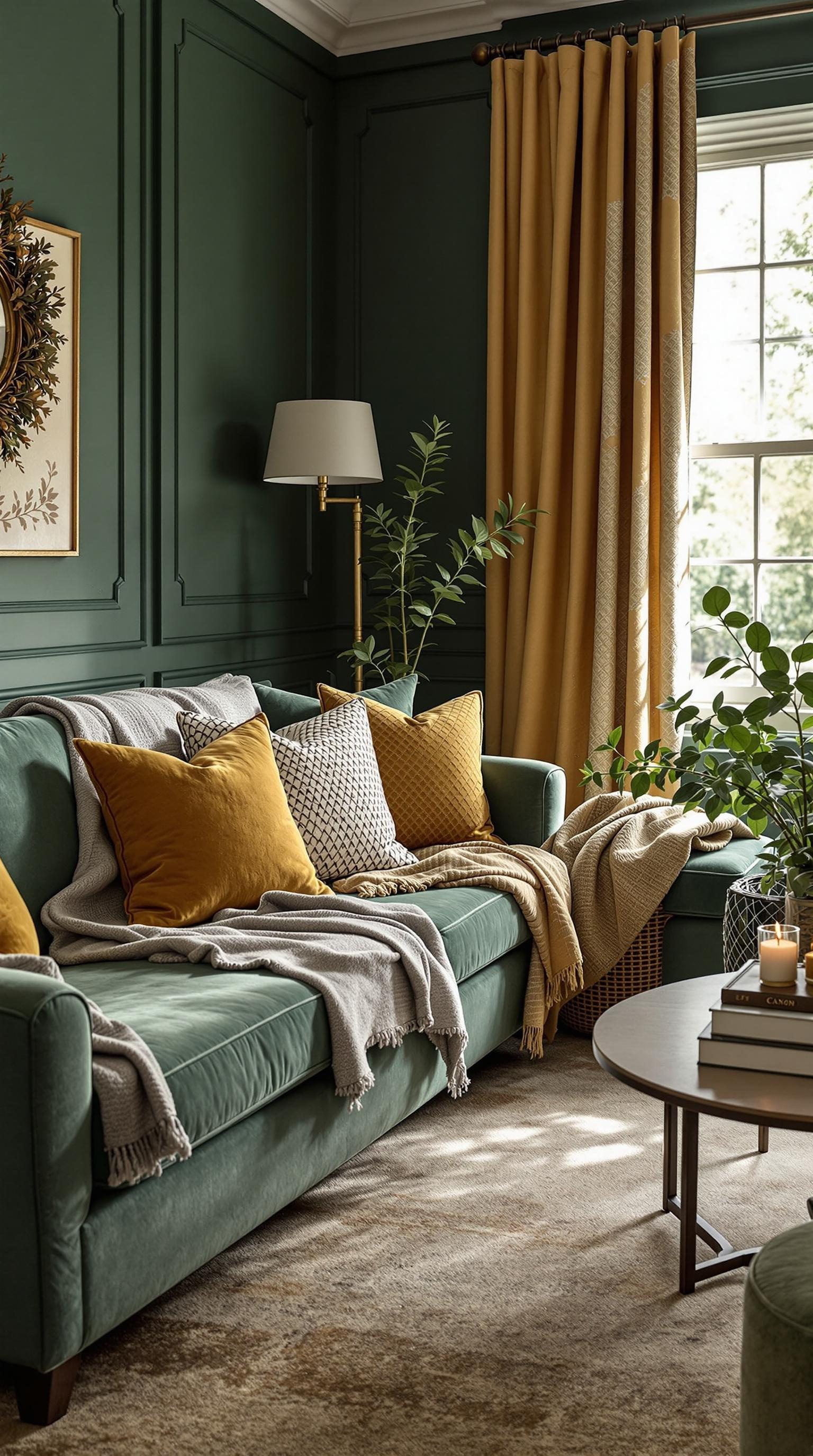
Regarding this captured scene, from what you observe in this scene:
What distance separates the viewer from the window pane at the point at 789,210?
4.43 meters

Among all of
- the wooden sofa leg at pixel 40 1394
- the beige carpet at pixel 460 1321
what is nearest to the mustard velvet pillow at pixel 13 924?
the beige carpet at pixel 460 1321

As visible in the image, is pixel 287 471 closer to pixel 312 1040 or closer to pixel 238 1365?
pixel 312 1040

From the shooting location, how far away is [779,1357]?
1.52m

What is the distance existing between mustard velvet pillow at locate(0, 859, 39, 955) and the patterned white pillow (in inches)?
31.1

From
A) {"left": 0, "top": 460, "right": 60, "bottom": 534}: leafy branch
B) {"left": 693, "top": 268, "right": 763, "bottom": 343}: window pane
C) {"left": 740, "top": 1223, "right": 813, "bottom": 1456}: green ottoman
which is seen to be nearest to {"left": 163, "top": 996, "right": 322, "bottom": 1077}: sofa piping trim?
{"left": 740, "top": 1223, "right": 813, "bottom": 1456}: green ottoman

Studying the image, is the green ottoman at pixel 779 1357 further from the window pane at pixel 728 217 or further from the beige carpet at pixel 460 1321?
the window pane at pixel 728 217

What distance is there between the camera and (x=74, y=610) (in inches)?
143

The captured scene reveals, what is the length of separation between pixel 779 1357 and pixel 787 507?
3452 mm

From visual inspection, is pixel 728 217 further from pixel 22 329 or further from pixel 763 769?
pixel 763 769

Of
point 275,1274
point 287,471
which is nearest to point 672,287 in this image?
point 287,471

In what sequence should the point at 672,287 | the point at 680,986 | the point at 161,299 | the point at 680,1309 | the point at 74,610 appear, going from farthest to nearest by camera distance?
1. the point at 672,287
2. the point at 161,299
3. the point at 74,610
4. the point at 680,986
5. the point at 680,1309

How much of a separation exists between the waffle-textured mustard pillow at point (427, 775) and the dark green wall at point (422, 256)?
4.06ft

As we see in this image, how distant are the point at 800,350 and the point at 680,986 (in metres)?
2.67

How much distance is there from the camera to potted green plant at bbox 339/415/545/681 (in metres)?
4.53
